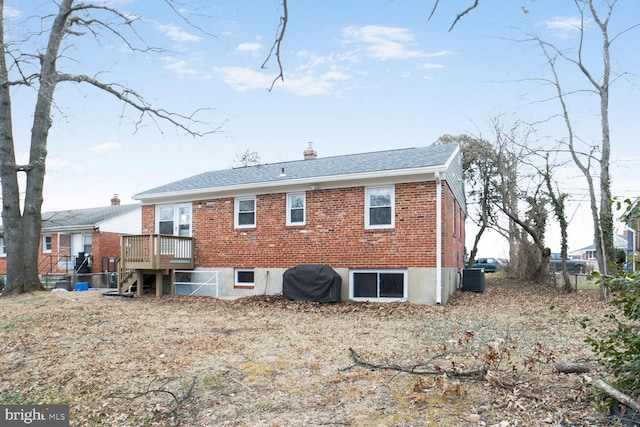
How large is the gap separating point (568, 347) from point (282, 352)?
15.3 ft

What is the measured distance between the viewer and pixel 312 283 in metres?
13.7

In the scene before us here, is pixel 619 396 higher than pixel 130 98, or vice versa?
pixel 130 98

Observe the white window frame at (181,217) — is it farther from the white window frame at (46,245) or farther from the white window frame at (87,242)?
the white window frame at (46,245)

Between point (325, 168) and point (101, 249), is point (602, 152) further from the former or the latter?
point (101, 249)

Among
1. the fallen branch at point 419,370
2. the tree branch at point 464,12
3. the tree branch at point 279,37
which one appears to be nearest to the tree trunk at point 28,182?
the fallen branch at point 419,370

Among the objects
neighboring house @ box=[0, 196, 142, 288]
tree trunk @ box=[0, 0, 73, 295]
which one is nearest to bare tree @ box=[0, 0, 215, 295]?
tree trunk @ box=[0, 0, 73, 295]

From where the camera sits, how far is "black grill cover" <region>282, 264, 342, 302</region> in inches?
534

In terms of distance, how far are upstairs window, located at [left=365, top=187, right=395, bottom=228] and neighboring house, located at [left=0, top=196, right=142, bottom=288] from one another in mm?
17247

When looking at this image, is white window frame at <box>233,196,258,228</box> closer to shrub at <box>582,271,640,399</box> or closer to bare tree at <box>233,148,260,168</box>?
shrub at <box>582,271,640,399</box>

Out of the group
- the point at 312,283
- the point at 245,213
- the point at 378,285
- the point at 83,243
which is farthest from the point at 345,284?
the point at 83,243

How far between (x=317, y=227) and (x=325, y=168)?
2.30m

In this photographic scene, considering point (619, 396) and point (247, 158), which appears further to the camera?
point (247, 158)

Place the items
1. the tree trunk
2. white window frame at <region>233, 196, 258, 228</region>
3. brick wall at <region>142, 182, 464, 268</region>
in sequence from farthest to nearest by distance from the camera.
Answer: the tree trunk < white window frame at <region>233, 196, 258, 228</region> < brick wall at <region>142, 182, 464, 268</region>

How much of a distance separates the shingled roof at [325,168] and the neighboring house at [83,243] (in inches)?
394
